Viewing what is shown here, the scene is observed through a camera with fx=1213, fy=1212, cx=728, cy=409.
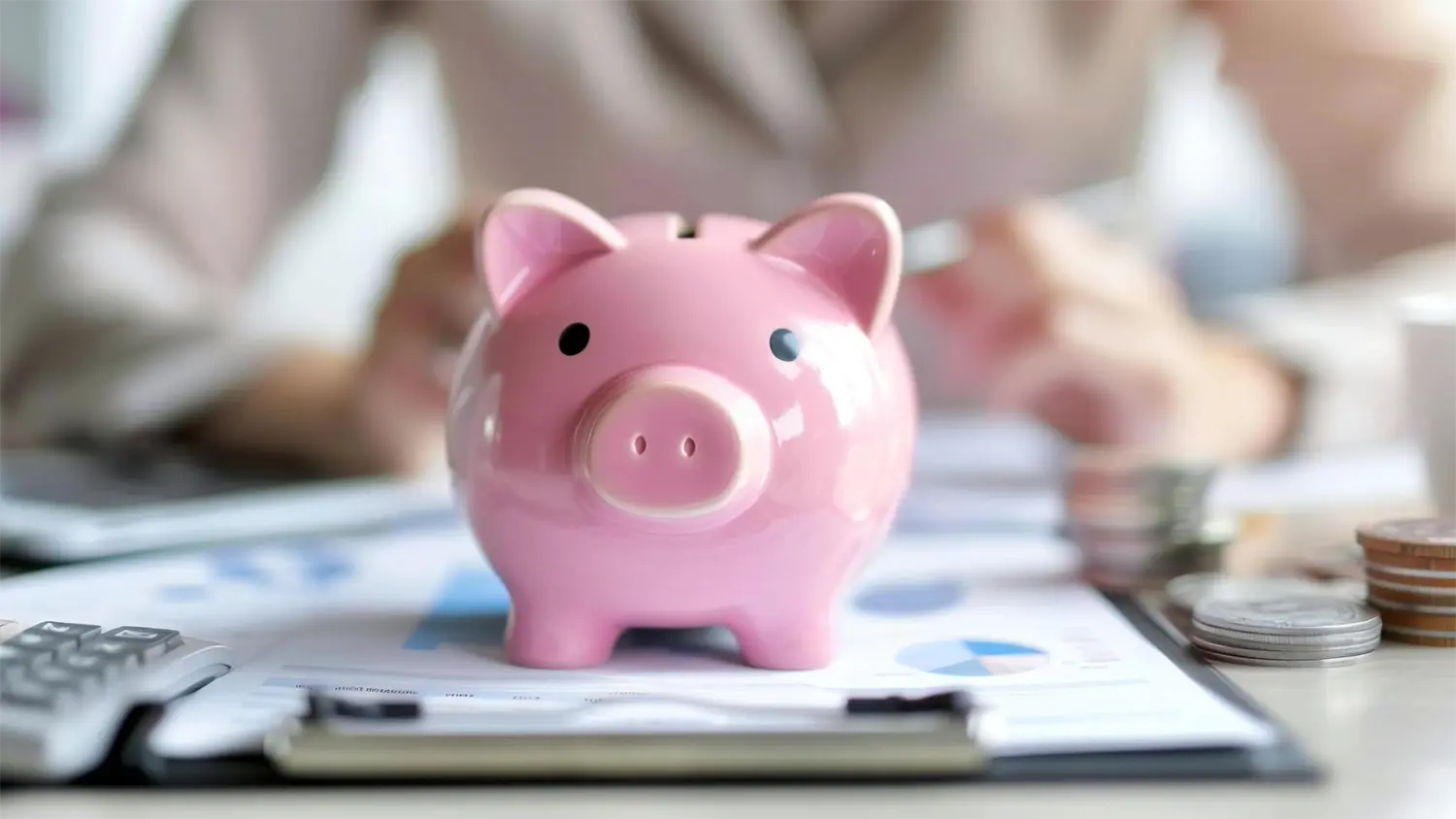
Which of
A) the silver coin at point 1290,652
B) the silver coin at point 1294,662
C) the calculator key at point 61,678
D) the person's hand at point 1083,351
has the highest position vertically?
the person's hand at point 1083,351

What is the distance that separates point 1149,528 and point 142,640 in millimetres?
370

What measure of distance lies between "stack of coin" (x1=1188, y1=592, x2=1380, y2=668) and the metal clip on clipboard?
13 centimetres

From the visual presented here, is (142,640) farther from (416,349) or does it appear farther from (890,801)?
(416,349)

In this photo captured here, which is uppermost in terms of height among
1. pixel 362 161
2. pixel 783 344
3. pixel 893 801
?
pixel 362 161

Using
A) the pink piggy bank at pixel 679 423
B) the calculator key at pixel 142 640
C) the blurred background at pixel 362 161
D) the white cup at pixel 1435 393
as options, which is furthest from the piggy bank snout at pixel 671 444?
the blurred background at pixel 362 161

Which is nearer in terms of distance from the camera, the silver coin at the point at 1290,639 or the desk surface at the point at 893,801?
the desk surface at the point at 893,801

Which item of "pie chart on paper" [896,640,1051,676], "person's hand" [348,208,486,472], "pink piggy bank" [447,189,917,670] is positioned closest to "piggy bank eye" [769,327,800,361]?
"pink piggy bank" [447,189,917,670]

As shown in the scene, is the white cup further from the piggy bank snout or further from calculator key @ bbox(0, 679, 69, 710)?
calculator key @ bbox(0, 679, 69, 710)

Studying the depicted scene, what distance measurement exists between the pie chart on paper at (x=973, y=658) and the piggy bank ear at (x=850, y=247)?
10 centimetres

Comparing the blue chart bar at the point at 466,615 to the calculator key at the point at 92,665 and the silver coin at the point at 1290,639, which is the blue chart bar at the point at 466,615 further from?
the silver coin at the point at 1290,639

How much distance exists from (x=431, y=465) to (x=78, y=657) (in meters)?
0.54

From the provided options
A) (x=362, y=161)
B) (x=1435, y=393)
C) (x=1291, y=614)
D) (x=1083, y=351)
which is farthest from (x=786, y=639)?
(x=362, y=161)

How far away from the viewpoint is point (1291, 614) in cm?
40

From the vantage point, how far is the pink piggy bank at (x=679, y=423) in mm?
335
